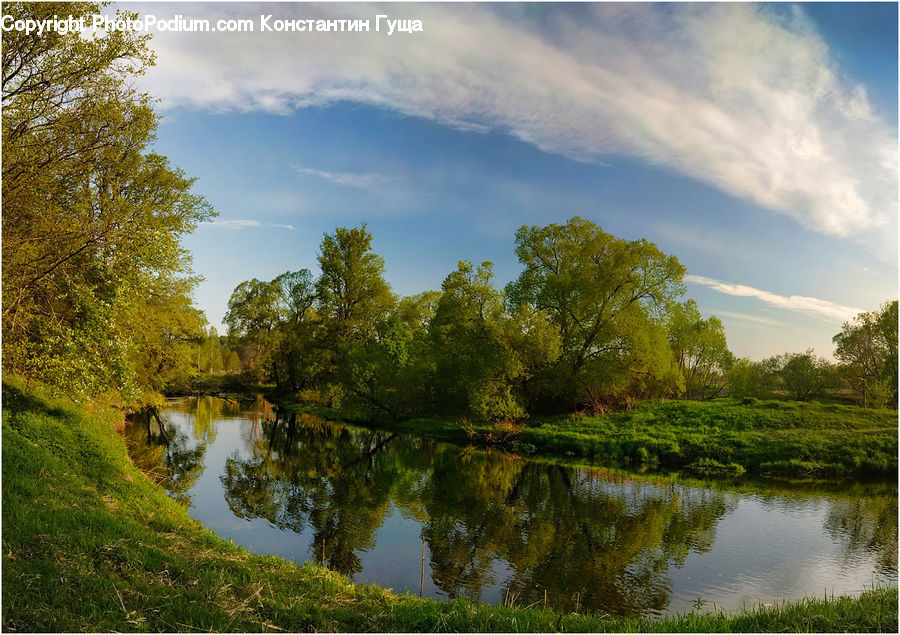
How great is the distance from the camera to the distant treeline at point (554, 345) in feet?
114

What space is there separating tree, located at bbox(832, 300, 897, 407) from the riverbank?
669 centimetres

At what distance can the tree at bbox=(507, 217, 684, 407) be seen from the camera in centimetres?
3528

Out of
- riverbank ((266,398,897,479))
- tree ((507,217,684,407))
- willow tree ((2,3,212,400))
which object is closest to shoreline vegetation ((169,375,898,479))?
riverbank ((266,398,897,479))

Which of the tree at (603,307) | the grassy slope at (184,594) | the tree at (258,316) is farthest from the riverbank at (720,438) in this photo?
the tree at (258,316)

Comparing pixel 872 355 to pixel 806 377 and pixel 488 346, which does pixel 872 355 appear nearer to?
pixel 806 377

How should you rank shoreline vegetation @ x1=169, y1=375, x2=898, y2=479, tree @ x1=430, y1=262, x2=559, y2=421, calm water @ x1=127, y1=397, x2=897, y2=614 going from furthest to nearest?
tree @ x1=430, y1=262, x2=559, y2=421 < shoreline vegetation @ x1=169, y1=375, x2=898, y2=479 < calm water @ x1=127, y1=397, x2=897, y2=614

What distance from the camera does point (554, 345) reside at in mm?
33844

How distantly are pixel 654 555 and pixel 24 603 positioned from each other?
521 inches

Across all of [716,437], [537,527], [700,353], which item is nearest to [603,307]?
[716,437]

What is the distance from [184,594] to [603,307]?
33.0 metres

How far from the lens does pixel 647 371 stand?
117 feet

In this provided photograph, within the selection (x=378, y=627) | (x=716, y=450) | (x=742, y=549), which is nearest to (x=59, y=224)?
(x=378, y=627)

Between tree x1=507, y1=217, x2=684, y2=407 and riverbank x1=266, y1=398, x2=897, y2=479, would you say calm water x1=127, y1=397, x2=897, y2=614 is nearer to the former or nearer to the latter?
riverbank x1=266, y1=398, x2=897, y2=479

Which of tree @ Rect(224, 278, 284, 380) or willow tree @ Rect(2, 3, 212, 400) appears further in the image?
tree @ Rect(224, 278, 284, 380)
